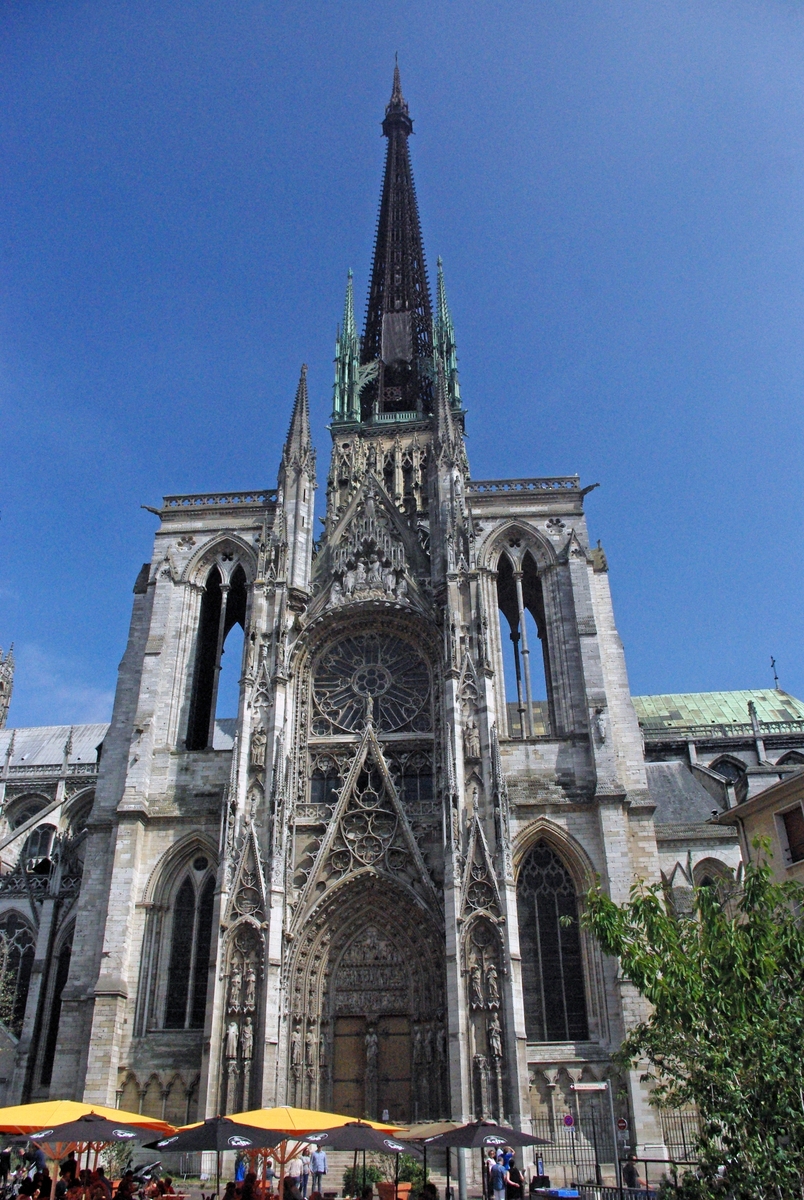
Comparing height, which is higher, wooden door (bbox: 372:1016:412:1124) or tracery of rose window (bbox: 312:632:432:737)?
tracery of rose window (bbox: 312:632:432:737)

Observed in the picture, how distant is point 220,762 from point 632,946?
15.3m

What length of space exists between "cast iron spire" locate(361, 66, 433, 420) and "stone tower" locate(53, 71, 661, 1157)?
14.4 metres

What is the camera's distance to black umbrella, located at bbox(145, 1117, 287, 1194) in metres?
11.6

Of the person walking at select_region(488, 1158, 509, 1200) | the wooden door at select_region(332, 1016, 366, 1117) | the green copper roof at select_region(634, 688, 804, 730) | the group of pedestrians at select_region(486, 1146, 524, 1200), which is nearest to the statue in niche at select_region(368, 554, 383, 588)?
the wooden door at select_region(332, 1016, 366, 1117)

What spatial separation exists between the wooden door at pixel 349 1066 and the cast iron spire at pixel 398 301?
90.0 feet

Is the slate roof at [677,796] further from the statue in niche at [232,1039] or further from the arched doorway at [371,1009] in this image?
the statue in niche at [232,1039]

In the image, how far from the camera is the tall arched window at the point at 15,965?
1182 inches

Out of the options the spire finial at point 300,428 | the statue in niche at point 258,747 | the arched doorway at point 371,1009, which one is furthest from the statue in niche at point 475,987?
the spire finial at point 300,428

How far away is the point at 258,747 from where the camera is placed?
23.8m

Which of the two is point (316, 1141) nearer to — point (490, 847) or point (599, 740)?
point (490, 847)

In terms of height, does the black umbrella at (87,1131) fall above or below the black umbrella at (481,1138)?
above

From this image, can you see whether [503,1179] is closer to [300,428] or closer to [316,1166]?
[316,1166]

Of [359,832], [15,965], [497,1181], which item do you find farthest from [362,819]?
[15,965]

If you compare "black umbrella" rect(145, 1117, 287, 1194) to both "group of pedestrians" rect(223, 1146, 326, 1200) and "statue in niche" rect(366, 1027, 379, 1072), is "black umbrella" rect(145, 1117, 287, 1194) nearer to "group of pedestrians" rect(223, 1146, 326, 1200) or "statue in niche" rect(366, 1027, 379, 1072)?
"group of pedestrians" rect(223, 1146, 326, 1200)
